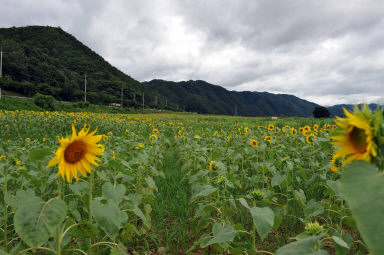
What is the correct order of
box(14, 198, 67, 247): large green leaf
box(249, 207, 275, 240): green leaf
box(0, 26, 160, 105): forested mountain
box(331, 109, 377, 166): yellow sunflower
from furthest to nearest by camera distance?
box(0, 26, 160, 105): forested mountain < box(249, 207, 275, 240): green leaf < box(14, 198, 67, 247): large green leaf < box(331, 109, 377, 166): yellow sunflower

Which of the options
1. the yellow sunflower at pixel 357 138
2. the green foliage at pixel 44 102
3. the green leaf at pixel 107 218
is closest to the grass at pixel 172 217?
the green leaf at pixel 107 218

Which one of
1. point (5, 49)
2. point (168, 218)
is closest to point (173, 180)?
point (168, 218)

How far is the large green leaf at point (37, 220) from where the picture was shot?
89cm

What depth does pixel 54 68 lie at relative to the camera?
5734 cm

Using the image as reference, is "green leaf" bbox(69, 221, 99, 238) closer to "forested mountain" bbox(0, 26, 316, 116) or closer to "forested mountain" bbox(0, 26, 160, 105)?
"forested mountain" bbox(0, 26, 316, 116)

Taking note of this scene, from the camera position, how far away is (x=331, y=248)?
1.88m

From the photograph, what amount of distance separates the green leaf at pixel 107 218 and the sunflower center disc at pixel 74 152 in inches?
15.7

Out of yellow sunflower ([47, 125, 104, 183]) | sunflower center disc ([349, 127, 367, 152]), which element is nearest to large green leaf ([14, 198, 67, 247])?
yellow sunflower ([47, 125, 104, 183])

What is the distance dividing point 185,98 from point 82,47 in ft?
314

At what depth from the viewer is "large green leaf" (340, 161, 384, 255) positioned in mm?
438

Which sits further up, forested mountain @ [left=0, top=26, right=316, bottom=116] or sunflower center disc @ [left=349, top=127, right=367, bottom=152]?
forested mountain @ [left=0, top=26, right=316, bottom=116]

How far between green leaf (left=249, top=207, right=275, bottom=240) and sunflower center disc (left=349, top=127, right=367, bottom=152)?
0.53m

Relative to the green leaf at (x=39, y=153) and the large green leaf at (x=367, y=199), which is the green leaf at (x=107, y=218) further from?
the large green leaf at (x=367, y=199)

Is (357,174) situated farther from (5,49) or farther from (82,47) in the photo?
(82,47)
